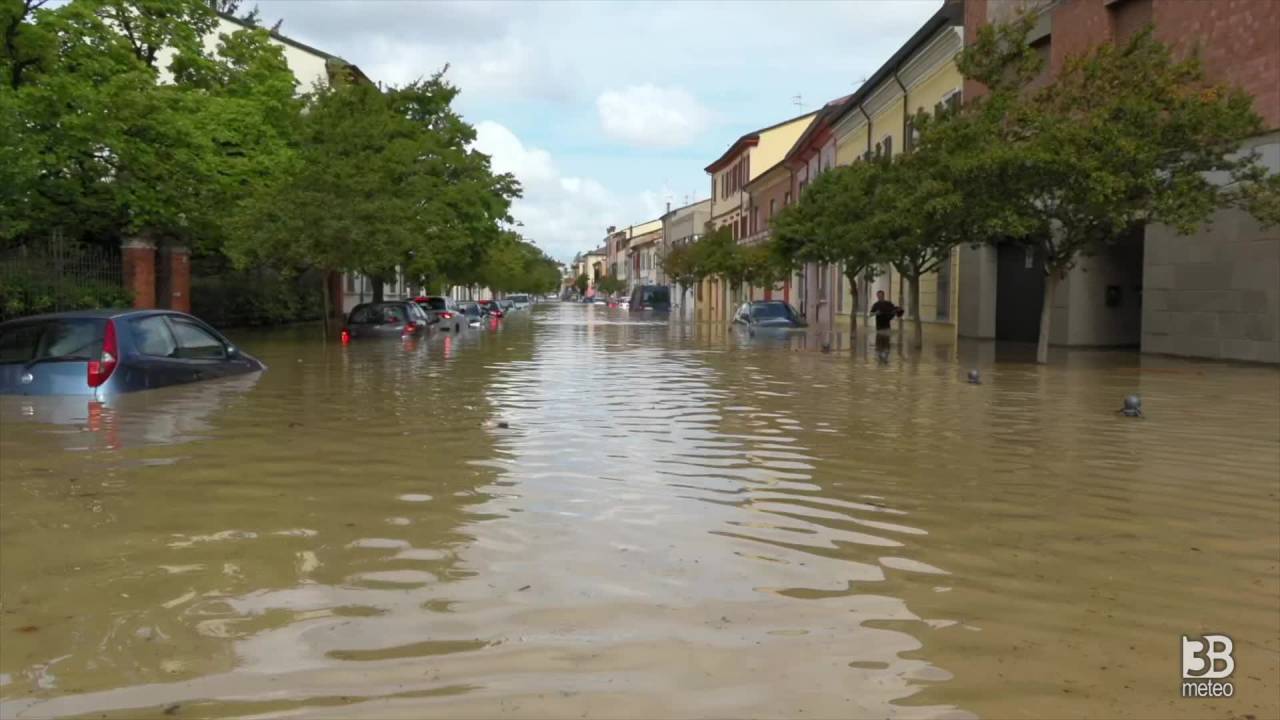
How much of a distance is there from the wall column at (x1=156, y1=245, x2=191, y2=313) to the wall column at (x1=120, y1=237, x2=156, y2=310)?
2.02 m

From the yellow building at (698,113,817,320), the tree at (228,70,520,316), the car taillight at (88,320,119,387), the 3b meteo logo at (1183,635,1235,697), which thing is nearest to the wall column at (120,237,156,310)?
the tree at (228,70,520,316)

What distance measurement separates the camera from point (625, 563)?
223 inches

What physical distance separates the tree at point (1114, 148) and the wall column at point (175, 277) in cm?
1998

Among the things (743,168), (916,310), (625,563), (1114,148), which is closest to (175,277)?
(916,310)

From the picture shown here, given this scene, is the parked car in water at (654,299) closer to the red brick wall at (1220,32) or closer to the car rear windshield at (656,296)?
the car rear windshield at (656,296)

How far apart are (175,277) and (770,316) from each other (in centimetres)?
1751

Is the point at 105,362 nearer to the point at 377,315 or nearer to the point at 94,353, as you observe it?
the point at 94,353

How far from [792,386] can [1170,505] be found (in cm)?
898

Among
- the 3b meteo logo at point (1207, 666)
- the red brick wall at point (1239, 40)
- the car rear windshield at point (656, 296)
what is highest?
the red brick wall at point (1239, 40)

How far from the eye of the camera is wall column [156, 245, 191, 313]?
28.5 m

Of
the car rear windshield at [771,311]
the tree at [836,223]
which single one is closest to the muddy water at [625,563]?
the tree at [836,223]

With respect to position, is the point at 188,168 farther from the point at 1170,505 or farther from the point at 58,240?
the point at 1170,505

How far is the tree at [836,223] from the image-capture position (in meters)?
26.7

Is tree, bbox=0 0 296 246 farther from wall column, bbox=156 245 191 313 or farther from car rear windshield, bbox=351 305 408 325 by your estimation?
car rear windshield, bbox=351 305 408 325
